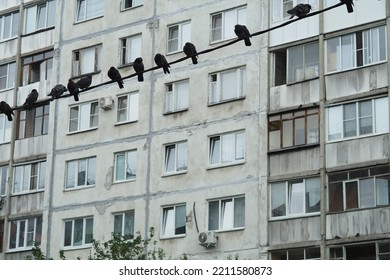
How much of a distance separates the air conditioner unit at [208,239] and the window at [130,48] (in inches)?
372

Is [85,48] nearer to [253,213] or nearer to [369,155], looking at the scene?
[253,213]

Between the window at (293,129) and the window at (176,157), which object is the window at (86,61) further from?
the window at (293,129)

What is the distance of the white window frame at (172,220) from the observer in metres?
46.3

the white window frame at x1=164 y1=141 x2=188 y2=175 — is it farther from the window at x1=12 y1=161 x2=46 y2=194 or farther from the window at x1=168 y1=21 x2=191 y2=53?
the window at x1=12 y1=161 x2=46 y2=194

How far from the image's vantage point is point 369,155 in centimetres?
4125

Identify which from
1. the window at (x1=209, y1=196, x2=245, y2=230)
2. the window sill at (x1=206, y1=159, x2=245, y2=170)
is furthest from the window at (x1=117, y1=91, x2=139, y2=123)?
the window at (x1=209, y1=196, x2=245, y2=230)

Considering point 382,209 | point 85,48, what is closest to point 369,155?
point 382,209

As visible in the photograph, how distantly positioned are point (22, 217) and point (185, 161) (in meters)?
9.10

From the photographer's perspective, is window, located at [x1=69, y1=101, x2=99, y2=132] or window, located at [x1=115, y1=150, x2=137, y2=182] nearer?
window, located at [x1=115, y1=150, x2=137, y2=182]

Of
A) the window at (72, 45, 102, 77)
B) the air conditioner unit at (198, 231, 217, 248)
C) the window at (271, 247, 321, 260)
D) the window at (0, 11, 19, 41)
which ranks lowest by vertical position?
the window at (271, 247, 321, 260)

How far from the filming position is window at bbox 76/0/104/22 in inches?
2061

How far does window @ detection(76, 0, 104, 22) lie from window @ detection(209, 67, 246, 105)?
7722 millimetres

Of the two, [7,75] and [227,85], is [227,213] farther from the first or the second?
[7,75]

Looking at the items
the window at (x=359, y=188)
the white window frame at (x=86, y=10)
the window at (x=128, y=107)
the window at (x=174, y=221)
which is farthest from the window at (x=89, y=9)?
the window at (x=359, y=188)
